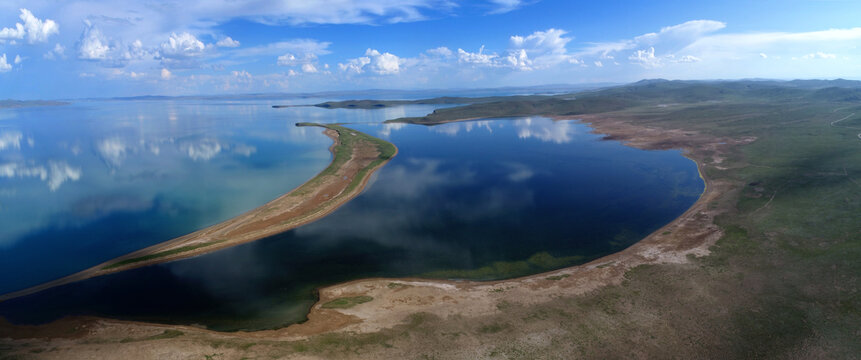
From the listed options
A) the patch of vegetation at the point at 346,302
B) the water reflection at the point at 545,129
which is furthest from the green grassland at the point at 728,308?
the water reflection at the point at 545,129

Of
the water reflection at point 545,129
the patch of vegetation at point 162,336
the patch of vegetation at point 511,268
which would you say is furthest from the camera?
the water reflection at point 545,129

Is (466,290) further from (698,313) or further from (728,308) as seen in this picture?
(728,308)

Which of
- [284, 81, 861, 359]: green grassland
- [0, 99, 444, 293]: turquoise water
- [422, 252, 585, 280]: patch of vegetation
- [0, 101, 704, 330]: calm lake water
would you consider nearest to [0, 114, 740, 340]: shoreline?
[422, 252, 585, 280]: patch of vegetation

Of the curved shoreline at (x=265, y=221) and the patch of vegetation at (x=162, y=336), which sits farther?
the curved shoreline at (x=265, y=221)

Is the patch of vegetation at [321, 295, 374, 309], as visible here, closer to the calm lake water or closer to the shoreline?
the shoreline

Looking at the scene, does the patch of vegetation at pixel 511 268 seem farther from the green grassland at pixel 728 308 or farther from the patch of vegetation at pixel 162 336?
the patch of vegetation at pixel 162 336

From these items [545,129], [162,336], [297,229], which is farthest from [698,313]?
[545,129]
